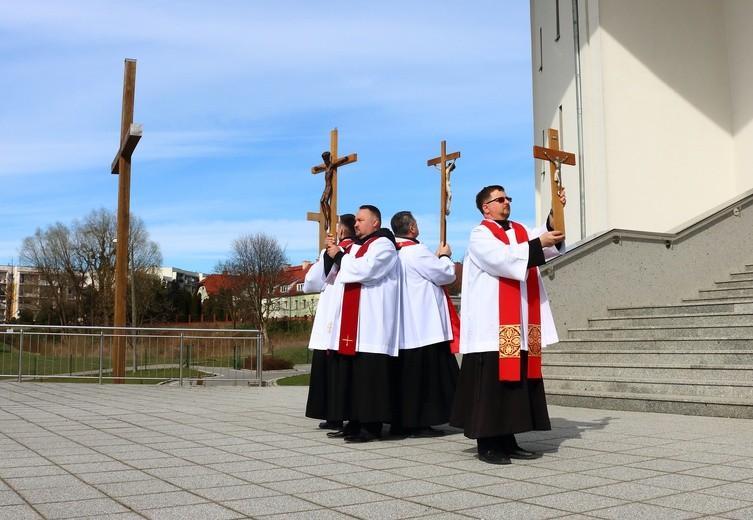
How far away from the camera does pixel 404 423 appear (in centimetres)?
692

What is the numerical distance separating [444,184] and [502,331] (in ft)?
11.2

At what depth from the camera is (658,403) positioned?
27.1ft

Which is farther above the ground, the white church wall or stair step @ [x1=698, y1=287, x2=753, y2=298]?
the white church wall

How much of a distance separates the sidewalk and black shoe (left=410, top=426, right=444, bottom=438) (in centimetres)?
13

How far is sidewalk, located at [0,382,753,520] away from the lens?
391 cm

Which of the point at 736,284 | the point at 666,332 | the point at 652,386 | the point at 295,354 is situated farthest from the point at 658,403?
the point at 295,354

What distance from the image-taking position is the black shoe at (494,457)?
17.5 feet

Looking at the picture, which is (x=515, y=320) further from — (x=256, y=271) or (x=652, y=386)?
(x=256, y=271)

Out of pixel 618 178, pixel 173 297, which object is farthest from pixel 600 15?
pixel 173 297

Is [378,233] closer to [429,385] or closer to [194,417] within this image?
[429,385]

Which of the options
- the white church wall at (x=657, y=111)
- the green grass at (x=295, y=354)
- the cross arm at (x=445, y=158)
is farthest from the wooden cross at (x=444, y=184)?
the green grass at (x=295, y=354)

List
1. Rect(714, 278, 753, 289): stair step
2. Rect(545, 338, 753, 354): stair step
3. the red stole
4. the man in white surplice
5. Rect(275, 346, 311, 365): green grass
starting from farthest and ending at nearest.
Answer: Rect(275, 346, 311, 365): green grass, Rect(714, 278, 753, 289): stair step, Rect(545, 338, 753, 354): stair step, the red stole, the man in white surplice

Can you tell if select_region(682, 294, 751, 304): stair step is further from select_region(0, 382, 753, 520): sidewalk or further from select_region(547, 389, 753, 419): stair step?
select_region(0, 382, 753, 520): sidewalk

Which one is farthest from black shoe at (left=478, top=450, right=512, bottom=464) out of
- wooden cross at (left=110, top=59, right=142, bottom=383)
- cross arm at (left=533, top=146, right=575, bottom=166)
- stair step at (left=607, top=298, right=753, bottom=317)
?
wooden cross at (left=110, top=59, right=142, bottom=383)
